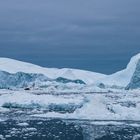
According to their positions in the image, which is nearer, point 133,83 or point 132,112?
point 132,112

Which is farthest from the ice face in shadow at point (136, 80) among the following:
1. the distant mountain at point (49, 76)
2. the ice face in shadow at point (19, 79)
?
the ice face in shadow at point (19, 79)

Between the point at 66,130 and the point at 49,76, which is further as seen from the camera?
the point at 49,76

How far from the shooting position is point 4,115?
904 inches

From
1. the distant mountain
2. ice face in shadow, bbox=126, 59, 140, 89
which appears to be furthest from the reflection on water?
the distant mountain

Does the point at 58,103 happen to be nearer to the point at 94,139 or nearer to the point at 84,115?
the point at 84,115

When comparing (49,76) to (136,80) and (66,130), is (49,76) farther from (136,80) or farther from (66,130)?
(66,130)

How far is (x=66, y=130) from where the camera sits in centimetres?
1752

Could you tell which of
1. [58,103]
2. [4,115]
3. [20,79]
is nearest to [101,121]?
[4,115]

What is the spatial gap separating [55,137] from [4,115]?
7.69 meters

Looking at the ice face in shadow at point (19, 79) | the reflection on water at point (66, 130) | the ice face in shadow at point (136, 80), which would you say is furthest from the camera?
the ice face in shadow at point (19, 79)

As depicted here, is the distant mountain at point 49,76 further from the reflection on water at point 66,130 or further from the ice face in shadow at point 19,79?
the reflection on water at point 66,130

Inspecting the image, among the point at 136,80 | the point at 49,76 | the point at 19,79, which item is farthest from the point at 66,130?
the point at 49,76

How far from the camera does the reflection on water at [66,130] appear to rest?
625 inches

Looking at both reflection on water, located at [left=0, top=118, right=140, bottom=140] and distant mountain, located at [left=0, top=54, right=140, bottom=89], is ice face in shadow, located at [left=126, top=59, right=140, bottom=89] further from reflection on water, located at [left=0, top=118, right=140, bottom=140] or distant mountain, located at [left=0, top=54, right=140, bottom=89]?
reflection on water, located at [left=0, top=118, right=140, bottom=140]
